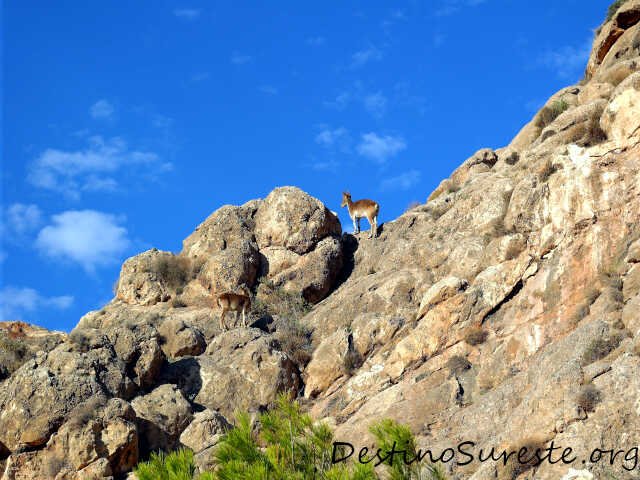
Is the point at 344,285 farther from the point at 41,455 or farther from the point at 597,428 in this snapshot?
the point at 597,428

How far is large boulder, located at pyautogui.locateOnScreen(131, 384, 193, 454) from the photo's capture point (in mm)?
21688

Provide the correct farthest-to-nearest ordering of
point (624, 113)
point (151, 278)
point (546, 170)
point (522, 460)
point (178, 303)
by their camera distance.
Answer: point (151, 278) < point (178, 303) < point (546, 170) < point (624, 113) < point (522, 460)

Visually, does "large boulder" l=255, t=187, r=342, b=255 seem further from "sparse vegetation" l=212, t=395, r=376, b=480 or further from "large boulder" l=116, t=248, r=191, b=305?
"sparse vegetation" l=212, t=395, r=376, b=480

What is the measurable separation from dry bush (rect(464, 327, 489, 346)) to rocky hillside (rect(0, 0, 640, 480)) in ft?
0.12

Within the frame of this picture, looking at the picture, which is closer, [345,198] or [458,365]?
Answer: [458,365]

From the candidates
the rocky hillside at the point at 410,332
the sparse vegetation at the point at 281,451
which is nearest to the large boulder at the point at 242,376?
the rocky hillside at the point at 410,332

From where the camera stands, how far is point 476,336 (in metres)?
21.8

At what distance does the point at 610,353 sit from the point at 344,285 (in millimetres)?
13275

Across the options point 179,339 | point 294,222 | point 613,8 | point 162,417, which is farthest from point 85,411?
point 613,8

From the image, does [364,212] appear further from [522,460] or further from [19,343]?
[522,460]

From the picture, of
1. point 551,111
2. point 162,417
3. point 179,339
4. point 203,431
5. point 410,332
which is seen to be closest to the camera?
point 203,431

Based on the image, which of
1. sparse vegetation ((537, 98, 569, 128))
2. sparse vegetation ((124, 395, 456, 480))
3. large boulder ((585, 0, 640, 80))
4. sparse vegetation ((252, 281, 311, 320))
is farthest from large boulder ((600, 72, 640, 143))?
sparse vegetation ((124, 395, 456, 480))

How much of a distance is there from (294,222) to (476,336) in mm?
10677

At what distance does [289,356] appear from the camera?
25078mm
